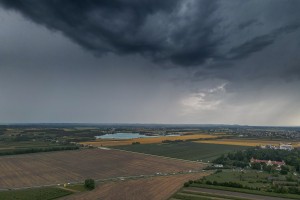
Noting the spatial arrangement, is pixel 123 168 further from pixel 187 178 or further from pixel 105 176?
pixel 187 178

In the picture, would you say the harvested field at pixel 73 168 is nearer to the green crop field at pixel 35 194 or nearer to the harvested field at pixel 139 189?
the green crop field at pixel 35 194

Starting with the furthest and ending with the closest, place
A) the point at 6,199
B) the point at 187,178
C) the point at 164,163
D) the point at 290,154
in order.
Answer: the point at 290,154, the point at 164,163, the point at 187,178, the point at 6,199

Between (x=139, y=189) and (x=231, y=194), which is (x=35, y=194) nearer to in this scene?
(x=139, y=189)

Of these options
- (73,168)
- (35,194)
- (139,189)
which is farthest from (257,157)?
(35,194)

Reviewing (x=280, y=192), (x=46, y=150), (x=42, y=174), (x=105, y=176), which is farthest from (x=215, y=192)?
(x=46, y=150)

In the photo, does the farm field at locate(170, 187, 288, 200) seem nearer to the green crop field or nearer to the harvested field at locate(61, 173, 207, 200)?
the harvested field at locate(61, 173, 207, 200)

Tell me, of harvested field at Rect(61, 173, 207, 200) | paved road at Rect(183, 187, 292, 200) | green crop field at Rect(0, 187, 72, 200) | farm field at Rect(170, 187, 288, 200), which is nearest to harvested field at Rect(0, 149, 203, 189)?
green crop field at Rect(0, 187, 72, 200)
